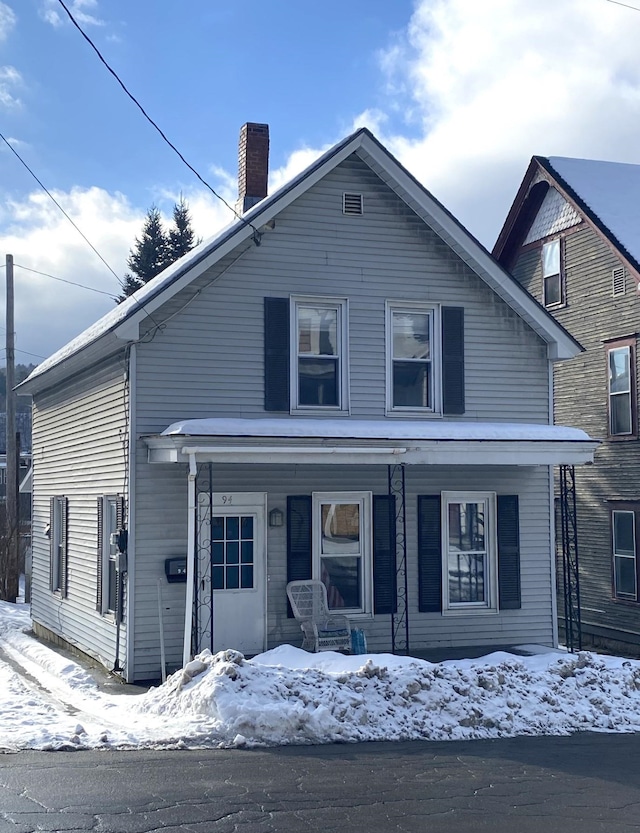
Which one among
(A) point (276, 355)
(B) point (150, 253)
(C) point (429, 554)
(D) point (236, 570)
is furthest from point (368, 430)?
(B) point (150, 253)

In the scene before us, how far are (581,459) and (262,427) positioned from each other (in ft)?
15.1

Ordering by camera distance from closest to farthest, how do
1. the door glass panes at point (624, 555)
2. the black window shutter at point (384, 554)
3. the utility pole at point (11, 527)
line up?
the black window shutter at point (384, 554), the door glass panes at point (624, 555), the utility pole at point (11, 527)

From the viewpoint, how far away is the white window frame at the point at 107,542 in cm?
1373

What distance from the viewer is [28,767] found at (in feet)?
26.1

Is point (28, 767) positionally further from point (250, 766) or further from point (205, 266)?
point (205, 266)

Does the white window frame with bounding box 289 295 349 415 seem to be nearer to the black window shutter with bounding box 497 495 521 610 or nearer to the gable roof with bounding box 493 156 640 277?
the black window shutter with bounding box 497 495 521 610

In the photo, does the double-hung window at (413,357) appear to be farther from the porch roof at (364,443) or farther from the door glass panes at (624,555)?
the door glass panes at (624,555)

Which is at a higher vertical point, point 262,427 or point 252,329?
point 252,329

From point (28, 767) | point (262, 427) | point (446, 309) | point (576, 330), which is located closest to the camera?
point (28, 767)

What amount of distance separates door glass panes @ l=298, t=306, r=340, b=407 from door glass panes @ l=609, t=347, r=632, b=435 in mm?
7295

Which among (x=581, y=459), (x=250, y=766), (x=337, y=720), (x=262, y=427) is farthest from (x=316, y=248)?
(x=250, y=766)

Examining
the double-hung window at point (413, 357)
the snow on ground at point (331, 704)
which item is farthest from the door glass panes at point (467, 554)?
the snow on ground at point (331, 704)

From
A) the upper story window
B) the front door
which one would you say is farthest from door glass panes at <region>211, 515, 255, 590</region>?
the upper story window

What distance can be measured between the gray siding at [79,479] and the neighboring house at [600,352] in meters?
9.96
